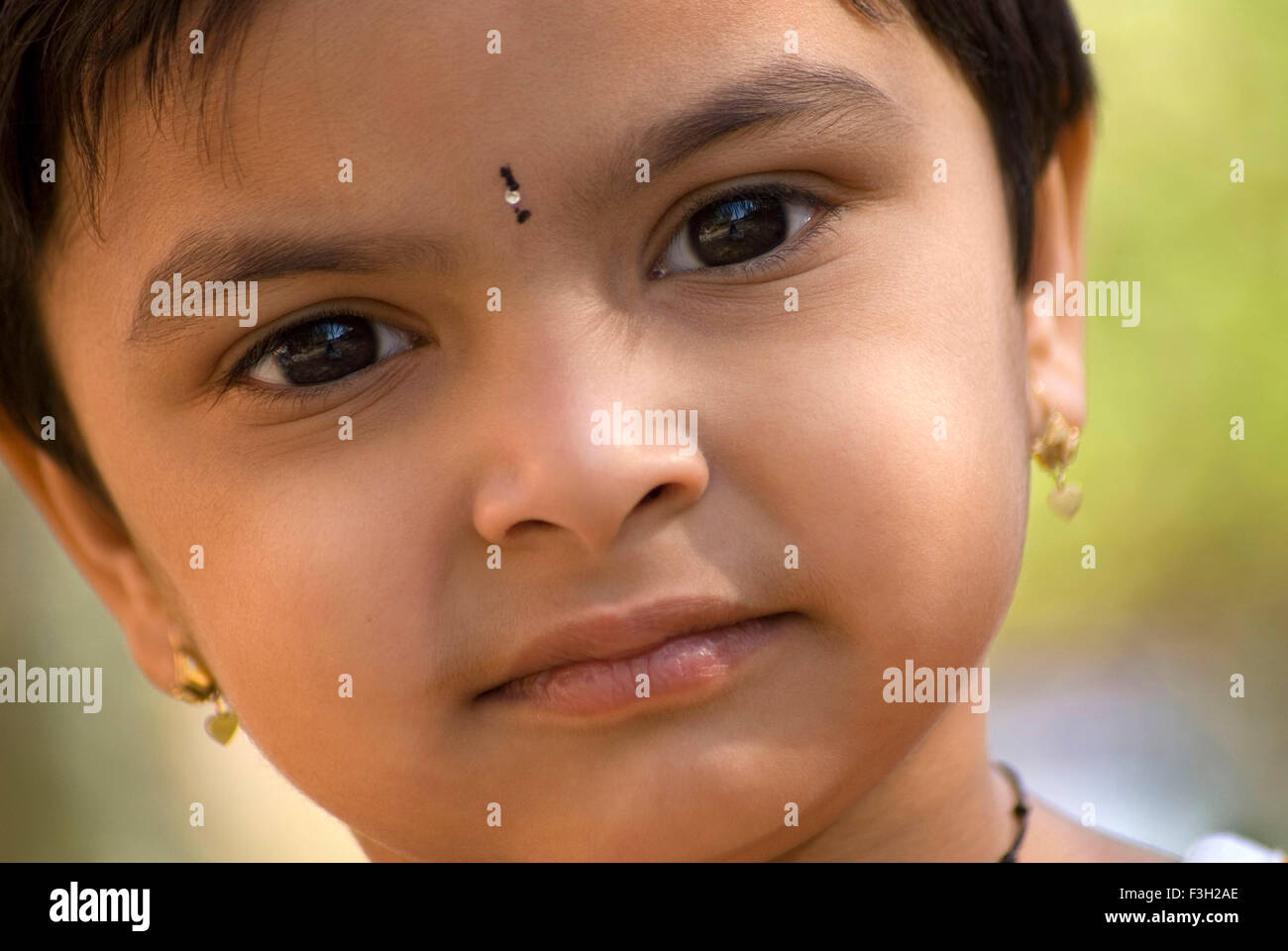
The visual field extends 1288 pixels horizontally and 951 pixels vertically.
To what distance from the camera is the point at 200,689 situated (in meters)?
1.67

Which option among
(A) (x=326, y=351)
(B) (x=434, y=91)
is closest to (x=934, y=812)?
(A) (x=326, y=351)

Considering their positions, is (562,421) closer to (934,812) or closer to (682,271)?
(682,271)

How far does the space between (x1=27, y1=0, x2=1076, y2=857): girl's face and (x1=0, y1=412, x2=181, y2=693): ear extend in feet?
0.98

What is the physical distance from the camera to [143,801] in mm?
3580

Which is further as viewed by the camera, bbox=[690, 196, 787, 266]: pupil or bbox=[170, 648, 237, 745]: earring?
bbox=[170, 648, 237, 745]: earring

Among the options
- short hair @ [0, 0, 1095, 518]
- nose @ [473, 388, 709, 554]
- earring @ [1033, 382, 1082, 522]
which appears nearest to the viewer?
nose @ [473, 388, 709, 554]

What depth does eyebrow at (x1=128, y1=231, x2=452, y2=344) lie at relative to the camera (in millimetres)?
1203

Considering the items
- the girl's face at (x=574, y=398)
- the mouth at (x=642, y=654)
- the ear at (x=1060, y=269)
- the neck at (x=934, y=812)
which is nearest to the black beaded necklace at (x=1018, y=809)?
the neck at (x=934, y=812)

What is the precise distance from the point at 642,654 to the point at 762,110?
50 centimetres

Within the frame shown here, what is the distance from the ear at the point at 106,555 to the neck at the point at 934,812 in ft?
2.57

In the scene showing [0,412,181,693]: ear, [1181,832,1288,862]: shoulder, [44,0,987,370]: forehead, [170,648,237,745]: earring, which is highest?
[44,0,987,370]: forehead

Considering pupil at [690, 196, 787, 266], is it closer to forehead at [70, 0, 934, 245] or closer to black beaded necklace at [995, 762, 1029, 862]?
forehead at [70, 0, 934, 245]

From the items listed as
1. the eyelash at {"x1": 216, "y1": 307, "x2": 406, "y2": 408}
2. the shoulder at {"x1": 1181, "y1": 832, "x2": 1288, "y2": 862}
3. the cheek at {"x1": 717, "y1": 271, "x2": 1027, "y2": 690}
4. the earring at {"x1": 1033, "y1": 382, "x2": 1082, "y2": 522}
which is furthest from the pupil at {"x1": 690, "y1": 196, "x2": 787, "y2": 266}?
the shoulder at {"x1": 1181, "y1": 832, "x2": 1288, "y2": 862}

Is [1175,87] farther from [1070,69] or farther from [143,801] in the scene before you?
[143,801]
